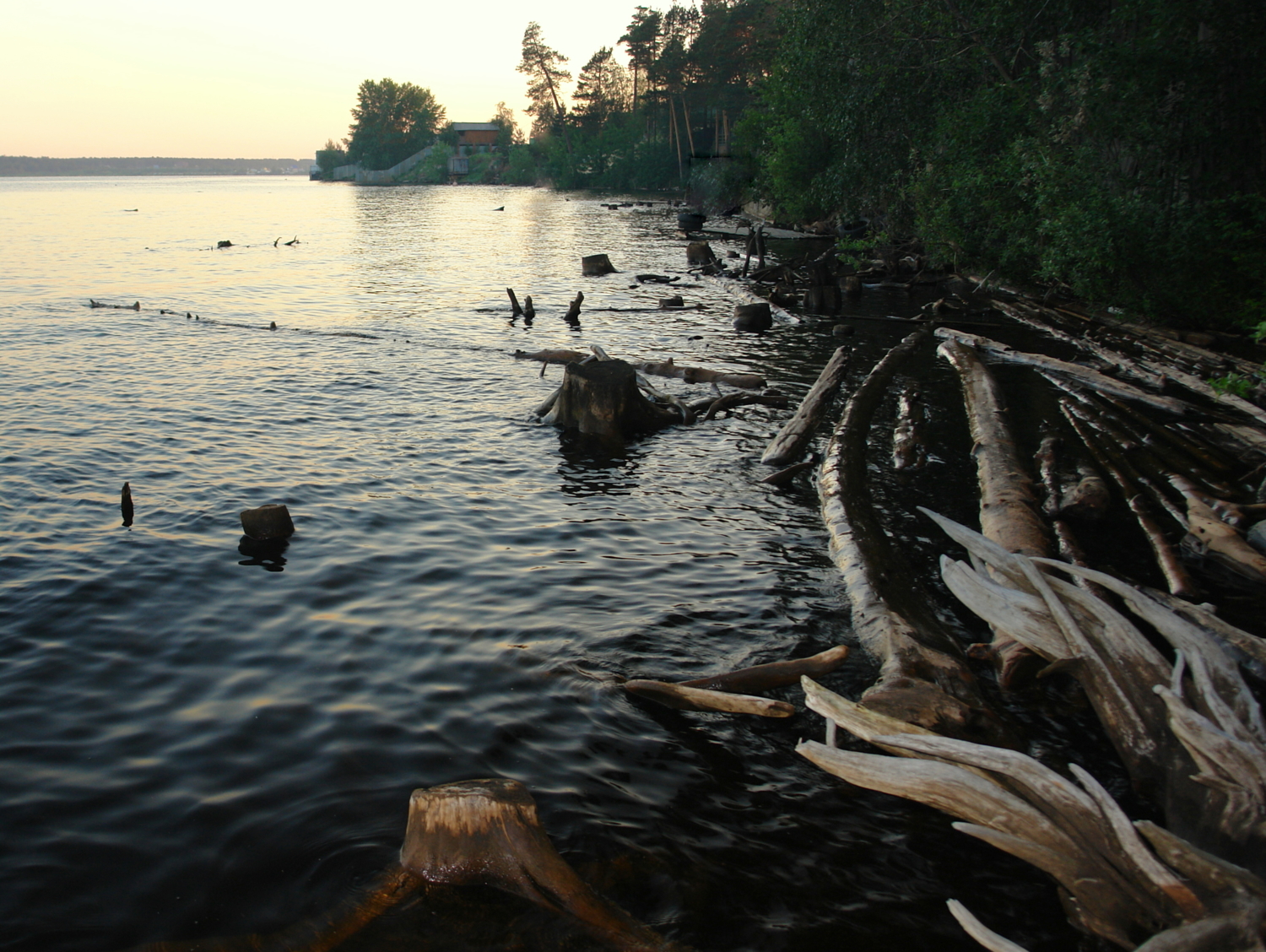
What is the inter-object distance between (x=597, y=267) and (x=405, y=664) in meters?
28.9

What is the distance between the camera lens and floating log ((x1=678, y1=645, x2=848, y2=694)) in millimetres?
5059

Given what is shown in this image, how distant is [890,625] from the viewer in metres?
5.80

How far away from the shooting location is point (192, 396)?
14305 mm

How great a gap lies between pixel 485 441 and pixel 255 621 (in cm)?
559

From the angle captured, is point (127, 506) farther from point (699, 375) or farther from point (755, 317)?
point (755, 317)

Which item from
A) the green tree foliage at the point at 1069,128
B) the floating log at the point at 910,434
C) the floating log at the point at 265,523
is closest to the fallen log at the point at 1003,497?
the floating log at the point at 910,434

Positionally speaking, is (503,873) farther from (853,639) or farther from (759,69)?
(759,69)

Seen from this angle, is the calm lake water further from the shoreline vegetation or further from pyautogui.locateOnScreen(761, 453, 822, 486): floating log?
the shoreline vegetation

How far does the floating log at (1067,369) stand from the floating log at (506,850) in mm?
12282

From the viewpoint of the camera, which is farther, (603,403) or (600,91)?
(600,91)

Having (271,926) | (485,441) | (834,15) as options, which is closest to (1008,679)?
(271,926)

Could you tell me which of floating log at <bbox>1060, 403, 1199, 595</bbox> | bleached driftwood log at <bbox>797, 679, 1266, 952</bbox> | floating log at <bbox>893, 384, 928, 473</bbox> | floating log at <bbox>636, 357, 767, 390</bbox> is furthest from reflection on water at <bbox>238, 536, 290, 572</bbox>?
floating log at <bbox>636, 357, 767, 390</bbox>

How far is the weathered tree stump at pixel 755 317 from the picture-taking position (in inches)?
806

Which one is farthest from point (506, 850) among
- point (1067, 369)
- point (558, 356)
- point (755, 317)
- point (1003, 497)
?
point (755, 317)
